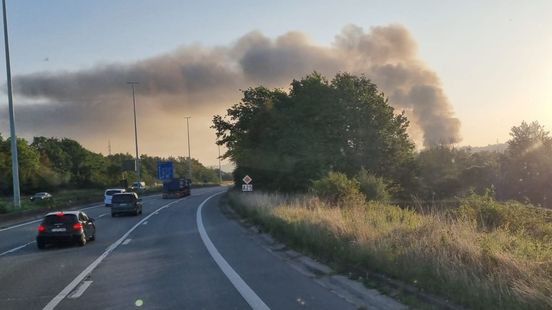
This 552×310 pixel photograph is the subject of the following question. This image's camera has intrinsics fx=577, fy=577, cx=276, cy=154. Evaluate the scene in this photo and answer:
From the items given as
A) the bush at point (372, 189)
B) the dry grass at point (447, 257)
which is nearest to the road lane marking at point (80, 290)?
the dry grass at point (447, 257)

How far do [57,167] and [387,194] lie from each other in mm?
101607

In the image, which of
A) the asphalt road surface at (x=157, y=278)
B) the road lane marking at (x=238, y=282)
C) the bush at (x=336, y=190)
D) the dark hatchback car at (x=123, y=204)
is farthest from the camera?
the dark hatchback car at (x=123, y=204)

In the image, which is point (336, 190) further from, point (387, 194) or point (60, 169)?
point (60, 169)

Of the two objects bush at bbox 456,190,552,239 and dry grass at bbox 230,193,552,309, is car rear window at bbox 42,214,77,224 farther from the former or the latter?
bush at bbox 456,190,552,239

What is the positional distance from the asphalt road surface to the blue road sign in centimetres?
6867

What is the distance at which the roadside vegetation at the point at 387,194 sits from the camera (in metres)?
9.20

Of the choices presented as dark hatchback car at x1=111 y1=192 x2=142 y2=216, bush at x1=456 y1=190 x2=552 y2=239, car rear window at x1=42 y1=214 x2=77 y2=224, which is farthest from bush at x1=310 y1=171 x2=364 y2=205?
car rear window at x1=42 y1=214 x2=77 y2=224

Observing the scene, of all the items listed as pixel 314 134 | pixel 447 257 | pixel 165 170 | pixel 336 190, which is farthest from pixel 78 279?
pixel 165 170

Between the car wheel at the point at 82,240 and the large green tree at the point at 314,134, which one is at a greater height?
the large green tree at the point at 314,134

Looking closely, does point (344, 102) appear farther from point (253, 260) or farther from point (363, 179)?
point (253, 260)

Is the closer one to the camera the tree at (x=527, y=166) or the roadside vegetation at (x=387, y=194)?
the roadside vegetation at (x=387, y=194)

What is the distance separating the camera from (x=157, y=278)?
12.2 metres

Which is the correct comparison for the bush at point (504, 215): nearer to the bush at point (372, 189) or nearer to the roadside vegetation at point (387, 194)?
the roadside vegetation at point (387, 194)

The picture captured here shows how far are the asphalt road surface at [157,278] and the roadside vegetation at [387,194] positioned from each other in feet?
4.97
